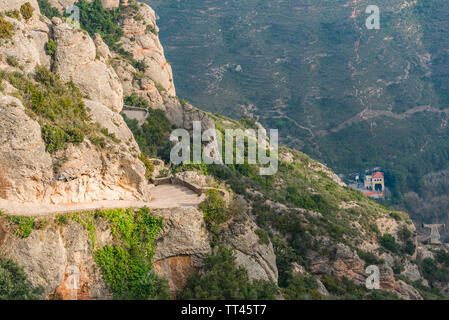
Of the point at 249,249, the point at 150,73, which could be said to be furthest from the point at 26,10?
the point at 249,249

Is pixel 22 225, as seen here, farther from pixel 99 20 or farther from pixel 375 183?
pixel 375 183

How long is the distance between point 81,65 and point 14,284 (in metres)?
19.8

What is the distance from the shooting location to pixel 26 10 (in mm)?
32250

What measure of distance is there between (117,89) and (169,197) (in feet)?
45.3

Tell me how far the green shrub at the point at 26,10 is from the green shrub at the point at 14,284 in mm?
20121

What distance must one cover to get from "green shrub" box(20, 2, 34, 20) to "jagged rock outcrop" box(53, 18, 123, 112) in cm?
188

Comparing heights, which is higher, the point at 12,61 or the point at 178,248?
the point at 12,61

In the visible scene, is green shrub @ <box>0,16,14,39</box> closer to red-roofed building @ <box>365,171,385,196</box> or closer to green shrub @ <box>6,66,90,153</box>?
green shrub @ <box>6,66,90,153</box>

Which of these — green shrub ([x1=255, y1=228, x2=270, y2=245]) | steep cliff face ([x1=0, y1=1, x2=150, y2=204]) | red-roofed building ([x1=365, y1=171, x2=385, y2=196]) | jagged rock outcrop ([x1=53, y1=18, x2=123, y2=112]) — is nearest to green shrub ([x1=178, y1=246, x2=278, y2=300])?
green shrub ([x1=255, y1=228, x2=270, y2=245])

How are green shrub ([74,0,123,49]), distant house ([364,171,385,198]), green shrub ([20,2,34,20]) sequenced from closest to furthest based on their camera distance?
green shrub ([20,2,34,20])
green shrub ([74,0,123,49])
distant house ([364,171,385,198])

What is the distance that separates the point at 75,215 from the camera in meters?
20.6

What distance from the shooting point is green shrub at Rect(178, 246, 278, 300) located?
20594 millimetres

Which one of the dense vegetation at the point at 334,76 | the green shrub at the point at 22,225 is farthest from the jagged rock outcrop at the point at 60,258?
the dense vegetation at the point at 334,76
